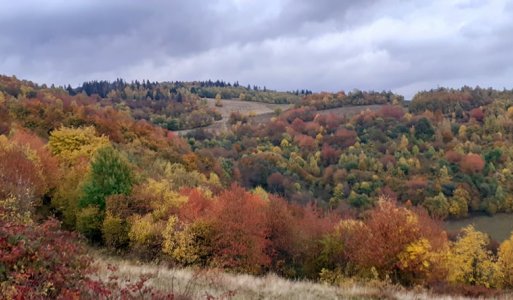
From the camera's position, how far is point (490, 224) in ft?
420

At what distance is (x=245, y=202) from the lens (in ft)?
150

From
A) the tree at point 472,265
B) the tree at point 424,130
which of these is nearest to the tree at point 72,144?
the tree at point 472,265

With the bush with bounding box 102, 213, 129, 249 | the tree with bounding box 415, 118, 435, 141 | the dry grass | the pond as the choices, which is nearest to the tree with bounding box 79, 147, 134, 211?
the bush with bounding box 102, 213, 129, 249

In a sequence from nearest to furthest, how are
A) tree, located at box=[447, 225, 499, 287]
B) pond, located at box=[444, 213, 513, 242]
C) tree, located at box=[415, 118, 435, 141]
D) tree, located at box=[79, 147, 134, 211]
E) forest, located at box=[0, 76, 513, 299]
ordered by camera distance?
forest, located at box=[0, 76, 513, 299] < tree, located at box=[79, 147, 134, 211] < tree, located at box=[447, 225, 499, 287] < pond, located at box=[444, 213, 513, 242] < tree, located at box=[415, 118, 435, 141]

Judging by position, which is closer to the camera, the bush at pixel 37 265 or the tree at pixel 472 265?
the bush at pixel 37 265

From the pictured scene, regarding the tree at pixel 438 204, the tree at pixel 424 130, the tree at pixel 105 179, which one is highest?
the tree at pixel 105 179

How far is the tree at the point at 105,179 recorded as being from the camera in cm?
3981

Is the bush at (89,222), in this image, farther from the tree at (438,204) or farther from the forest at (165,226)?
the tree at (438,204)

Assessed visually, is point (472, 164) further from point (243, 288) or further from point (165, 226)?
point (243, 288)

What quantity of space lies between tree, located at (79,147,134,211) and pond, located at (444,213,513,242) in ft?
329

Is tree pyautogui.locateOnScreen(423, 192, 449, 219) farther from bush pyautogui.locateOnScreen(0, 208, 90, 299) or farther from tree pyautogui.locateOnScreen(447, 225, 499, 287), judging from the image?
bush pyautogui.locateOnScreen(0, 208, 90, 299)

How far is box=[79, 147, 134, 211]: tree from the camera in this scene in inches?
1567

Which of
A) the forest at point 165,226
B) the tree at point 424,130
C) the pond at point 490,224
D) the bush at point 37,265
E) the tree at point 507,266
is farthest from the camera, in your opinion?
the tree at point 424,130

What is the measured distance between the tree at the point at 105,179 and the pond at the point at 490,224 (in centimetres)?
10032
